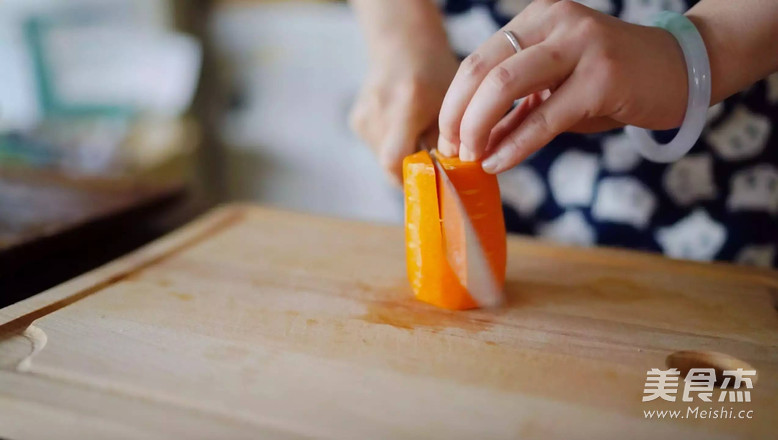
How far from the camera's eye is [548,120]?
587 millimetres

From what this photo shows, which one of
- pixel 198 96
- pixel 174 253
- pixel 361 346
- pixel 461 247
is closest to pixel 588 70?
pixel 461 247

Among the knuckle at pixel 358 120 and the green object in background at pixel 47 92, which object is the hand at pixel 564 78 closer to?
the knuckle at pixel 358 120

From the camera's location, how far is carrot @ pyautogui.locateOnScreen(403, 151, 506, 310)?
2.13 feet

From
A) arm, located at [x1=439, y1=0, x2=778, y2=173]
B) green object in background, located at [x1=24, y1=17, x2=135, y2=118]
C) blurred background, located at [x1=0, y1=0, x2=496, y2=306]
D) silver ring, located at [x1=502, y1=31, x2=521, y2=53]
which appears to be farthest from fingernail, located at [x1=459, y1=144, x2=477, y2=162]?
green object in background, located at [x1=24, y1=17, x2=135, y2=118]

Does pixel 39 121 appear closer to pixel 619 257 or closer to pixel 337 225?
pixel 337 225

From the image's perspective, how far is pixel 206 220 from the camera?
37.6 inches

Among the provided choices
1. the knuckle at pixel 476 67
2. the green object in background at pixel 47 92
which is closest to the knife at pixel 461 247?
the knuckle at pixel 476 67

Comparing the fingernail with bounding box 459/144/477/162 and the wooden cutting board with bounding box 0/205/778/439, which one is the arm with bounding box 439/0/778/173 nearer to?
the fingernail with bounding box 459/144/477/162

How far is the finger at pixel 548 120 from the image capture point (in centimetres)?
58

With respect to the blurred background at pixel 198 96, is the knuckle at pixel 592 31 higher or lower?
higher

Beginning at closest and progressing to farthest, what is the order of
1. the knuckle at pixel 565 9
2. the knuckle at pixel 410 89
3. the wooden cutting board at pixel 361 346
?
the wooden cutting board at pixel 361 346 → the knuckle at pixel 565 9 → the knuckle at pixel 410 89

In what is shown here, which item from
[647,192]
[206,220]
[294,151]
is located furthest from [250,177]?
[647,192]

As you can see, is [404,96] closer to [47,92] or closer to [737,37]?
[737,37]

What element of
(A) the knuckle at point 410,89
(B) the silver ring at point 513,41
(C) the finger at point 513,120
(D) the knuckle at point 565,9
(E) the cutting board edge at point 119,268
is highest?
(D) the knuckle at point 565,9
